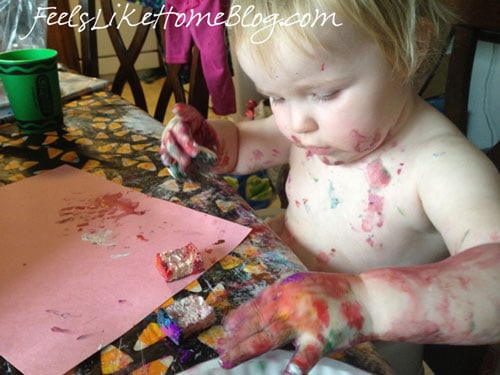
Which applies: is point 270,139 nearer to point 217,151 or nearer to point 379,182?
point 217,151

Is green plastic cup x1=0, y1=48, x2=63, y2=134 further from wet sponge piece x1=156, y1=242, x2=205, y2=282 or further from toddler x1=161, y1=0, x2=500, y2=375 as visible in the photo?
wet sponge piece x1=156, y1=242, x2=205, y2=282

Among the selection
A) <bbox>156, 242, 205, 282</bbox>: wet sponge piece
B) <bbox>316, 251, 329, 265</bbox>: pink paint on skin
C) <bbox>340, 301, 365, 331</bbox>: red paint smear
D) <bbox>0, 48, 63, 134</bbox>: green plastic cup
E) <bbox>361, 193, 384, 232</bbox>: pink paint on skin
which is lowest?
<bbox>316, 251, 329, 265</bbox>: pink paint on skin

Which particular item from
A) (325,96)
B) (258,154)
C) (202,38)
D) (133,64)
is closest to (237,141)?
(258,154)

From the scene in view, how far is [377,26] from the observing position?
1.70 ft

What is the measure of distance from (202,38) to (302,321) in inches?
46.4

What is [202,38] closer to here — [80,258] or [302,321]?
[80,258]

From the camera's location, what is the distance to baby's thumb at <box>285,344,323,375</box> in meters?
0.32

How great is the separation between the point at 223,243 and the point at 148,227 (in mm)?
100

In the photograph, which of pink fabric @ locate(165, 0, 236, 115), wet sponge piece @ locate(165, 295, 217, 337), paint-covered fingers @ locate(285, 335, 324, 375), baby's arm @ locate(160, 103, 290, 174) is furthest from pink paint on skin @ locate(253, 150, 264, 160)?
pink fabric @ locate(165, 0, 236, 115)

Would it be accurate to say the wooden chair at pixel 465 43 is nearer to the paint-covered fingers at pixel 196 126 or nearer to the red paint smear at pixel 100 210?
the paint-covered fingers at pixel 196 126

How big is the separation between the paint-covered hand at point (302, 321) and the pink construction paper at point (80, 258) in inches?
5.2

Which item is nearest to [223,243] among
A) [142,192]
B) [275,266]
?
[275,266]

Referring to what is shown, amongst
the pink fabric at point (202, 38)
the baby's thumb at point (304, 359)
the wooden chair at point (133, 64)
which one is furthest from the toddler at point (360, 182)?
the pink fabric at point (202, 38)

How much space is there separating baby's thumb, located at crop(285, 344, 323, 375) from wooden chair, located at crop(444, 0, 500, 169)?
1.76 feet
